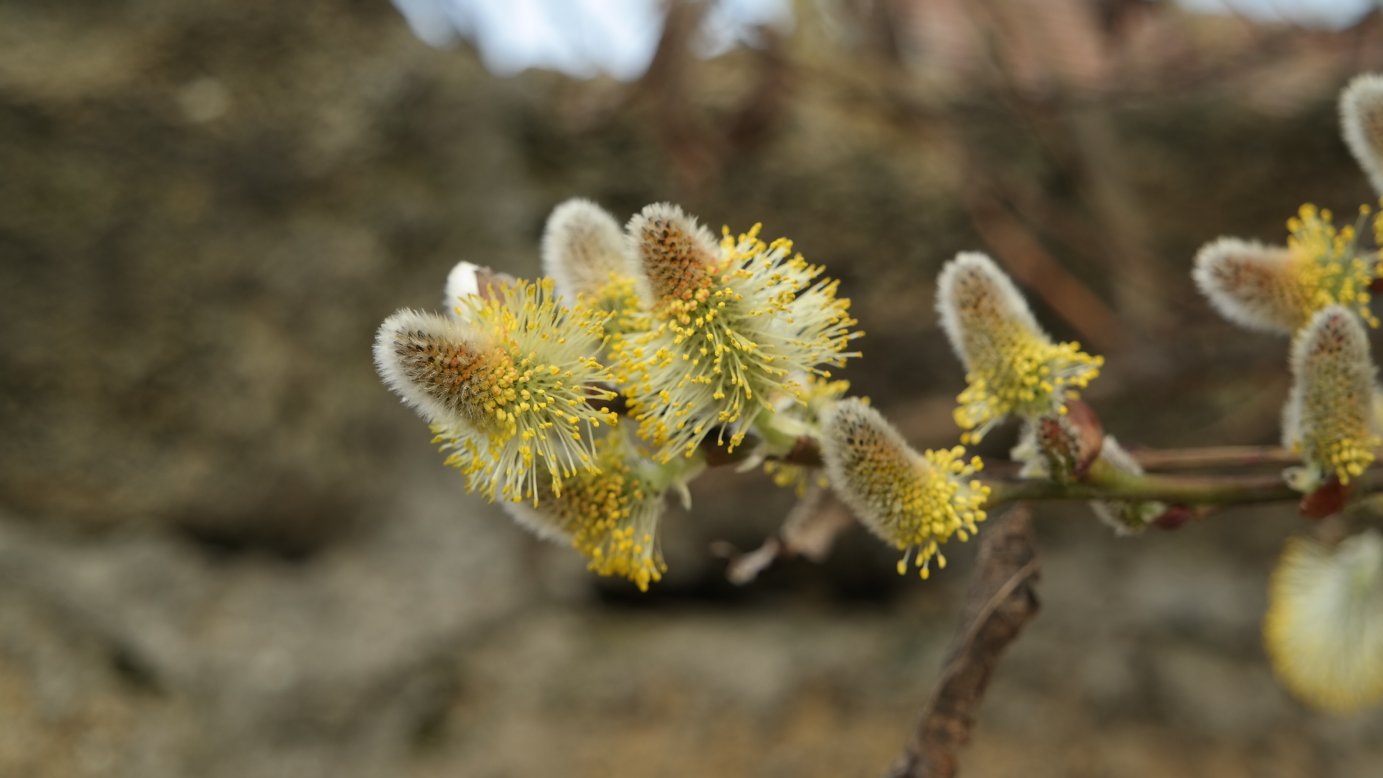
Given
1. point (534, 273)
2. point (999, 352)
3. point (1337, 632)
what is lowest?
point (1337, 632)

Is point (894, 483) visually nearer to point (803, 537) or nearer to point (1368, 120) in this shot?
point (803, 537)

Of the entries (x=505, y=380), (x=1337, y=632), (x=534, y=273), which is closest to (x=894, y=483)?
(x=505, y=380)

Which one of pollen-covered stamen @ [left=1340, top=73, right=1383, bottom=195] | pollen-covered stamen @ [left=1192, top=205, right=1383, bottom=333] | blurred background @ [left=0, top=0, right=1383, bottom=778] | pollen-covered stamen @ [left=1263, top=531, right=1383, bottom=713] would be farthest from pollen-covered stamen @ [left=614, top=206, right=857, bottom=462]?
blurred background @ [left=0, top=0, right=1383, bottom=778]

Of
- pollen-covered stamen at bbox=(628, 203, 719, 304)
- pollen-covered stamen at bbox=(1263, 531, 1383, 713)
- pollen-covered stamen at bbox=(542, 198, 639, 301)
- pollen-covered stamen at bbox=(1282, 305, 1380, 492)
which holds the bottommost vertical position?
pollen-covered stamen at bbox=(1263, 531, 1383, 713)

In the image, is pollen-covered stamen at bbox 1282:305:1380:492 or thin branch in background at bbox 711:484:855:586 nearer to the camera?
pollen-covered stamen at bbox 1282:305:1380:492

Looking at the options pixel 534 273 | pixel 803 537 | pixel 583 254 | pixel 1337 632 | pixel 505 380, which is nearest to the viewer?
pixel 505 380

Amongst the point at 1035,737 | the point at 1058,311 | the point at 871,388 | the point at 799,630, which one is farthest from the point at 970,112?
the point at 1035,737

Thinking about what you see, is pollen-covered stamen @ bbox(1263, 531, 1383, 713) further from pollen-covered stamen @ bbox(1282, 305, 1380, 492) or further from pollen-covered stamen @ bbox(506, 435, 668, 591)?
pollen-covered stamen @ bbox(506, 435, 668, 591)
